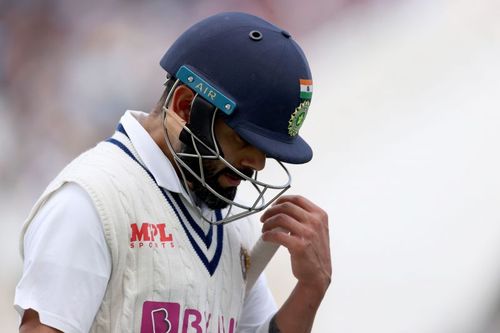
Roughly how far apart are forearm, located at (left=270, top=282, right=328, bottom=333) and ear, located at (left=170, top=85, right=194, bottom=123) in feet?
1.74

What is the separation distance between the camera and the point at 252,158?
2.61 metres

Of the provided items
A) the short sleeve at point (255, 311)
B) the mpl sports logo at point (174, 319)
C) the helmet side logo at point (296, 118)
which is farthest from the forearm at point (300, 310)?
the helmet side logo at point (296, 118)

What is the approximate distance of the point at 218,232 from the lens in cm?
275

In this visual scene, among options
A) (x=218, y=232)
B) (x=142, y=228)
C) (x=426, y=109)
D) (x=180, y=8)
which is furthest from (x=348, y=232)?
(x=142, y=228)

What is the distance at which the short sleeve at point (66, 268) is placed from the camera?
7.54ft

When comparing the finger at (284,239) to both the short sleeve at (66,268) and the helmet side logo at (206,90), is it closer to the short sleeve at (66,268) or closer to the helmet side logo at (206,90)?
the helmet side logo at (206,90)

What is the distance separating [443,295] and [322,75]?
1.06 meters

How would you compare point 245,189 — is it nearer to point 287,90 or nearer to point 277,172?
point 277,172

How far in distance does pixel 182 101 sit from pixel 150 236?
13.4 inches

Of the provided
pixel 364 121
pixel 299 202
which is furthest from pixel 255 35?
pixel 364 121

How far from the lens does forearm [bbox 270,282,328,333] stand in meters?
2.81

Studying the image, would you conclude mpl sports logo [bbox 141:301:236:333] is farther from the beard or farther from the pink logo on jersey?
the beard

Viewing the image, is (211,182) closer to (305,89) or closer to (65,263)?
(305,89)

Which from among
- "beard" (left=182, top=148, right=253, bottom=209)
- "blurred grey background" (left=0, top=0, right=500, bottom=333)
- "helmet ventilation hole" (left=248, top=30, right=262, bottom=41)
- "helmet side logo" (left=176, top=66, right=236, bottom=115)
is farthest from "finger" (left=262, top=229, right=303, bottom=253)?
"blurred grey background" (left=0, top=0, right=500, bottom=333)
